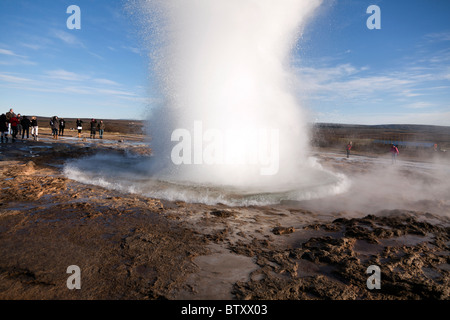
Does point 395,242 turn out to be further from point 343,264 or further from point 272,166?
point 272,166

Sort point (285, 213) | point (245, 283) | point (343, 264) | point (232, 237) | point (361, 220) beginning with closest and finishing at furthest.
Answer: point (245, 283)
point (343, 264)
point (232, 237)
point (361, 220)
point (285, 213)

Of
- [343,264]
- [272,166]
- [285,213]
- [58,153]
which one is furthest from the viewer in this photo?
[58,153]

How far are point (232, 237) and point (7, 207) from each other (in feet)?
14.8

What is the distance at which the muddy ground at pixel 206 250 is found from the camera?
2.78 metres

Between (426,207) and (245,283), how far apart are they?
6693 mm

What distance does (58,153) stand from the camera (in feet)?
41.9

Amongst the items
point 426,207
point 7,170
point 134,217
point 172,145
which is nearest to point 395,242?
point 426,207

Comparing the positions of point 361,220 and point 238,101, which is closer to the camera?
point 361,220

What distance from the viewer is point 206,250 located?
146 inches

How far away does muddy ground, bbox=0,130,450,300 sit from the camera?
2.78 m

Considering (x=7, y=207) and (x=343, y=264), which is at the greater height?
(x=7, y=207)

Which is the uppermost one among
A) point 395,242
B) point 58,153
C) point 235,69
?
point 235,69

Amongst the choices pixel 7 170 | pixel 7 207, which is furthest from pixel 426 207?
pixel 7 170

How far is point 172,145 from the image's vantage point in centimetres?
895
